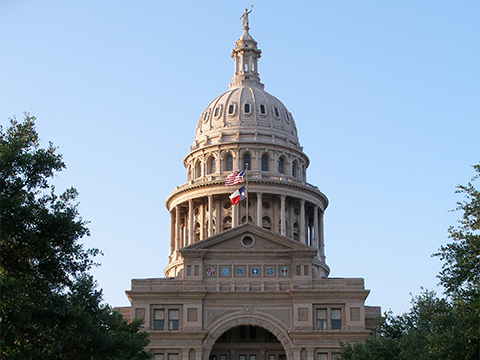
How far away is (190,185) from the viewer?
105m

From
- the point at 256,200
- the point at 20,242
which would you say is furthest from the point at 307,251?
the point at 20,242

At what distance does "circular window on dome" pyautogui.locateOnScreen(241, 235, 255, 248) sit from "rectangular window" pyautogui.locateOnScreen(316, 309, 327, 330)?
8.83m

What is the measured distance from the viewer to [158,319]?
7769 centimetres

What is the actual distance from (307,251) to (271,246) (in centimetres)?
348

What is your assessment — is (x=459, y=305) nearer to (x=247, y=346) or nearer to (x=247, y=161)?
(x=247, y=346)

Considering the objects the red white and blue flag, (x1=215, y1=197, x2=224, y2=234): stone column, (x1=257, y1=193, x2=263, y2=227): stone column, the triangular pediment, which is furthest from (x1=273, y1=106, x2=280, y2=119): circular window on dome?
the triangular pediment

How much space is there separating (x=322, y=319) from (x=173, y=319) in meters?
13.2

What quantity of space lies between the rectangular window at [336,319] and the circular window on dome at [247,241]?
9.68 metres

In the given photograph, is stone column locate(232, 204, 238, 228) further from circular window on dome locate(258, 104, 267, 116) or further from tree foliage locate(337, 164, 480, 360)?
tree foliage locate(337, 164, 480, 360)

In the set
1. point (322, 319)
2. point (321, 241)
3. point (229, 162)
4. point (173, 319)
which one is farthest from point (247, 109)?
point (173, 319)

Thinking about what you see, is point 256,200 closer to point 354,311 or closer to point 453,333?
point 354,311

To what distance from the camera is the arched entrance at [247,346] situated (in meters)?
81.5

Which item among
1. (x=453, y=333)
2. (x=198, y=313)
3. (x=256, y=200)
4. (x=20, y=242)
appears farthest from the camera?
(x=256, y=200)

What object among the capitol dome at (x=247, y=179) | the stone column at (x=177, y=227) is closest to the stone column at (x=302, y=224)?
the capitol dome at (x=247, y=179)
